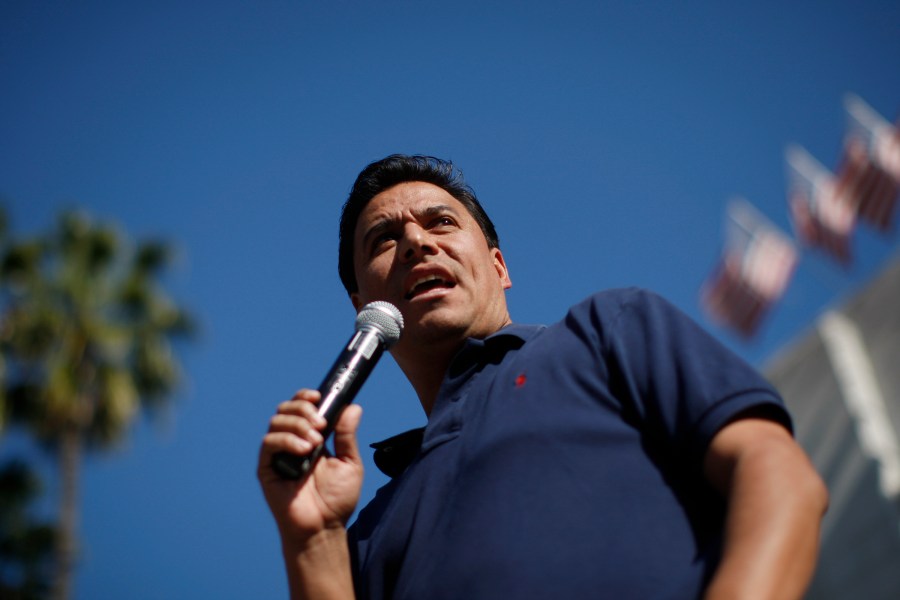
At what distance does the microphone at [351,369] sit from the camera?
1709 mm

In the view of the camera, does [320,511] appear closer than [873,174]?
Yes

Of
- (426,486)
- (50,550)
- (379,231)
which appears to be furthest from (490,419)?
(50,550)

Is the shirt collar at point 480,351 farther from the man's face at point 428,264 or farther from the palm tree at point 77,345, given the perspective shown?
the palm tree at point 77,345

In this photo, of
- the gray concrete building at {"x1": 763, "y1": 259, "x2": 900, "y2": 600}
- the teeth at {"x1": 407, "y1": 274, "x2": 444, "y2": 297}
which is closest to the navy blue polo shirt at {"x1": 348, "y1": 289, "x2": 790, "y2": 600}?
the teeth at {"x1": 407, "y1": 274, "x2": 444, "y2": 297}

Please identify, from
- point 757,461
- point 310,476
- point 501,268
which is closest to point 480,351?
point 310,476

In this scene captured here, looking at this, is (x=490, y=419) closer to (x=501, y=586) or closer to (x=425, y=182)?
(x=501, y=586)

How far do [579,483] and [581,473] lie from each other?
0.07 feet

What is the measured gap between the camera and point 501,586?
4.83ft

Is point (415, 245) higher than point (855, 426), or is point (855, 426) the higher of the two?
point (415, 245)

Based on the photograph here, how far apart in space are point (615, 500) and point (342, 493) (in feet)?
1.99

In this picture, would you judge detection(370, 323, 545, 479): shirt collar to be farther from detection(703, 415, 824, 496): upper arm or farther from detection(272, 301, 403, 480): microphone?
detection(703, 415, 824, 496): upper arm

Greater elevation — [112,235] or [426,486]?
[112,235]

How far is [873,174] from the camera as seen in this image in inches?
682

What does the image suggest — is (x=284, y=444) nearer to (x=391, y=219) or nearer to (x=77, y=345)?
(x=391, y=219)
